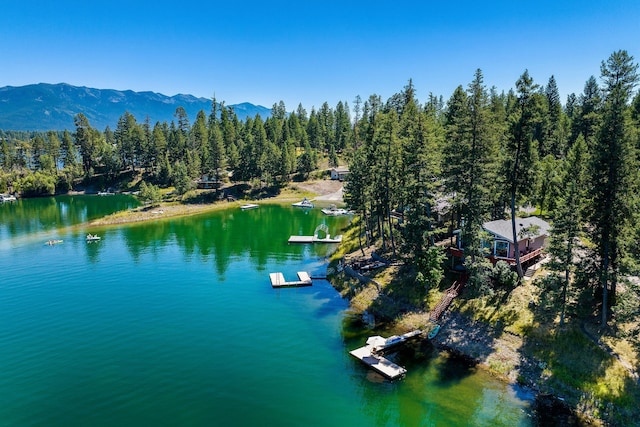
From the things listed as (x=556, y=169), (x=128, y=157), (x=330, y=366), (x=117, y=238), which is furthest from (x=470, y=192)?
(x=128, y=157)

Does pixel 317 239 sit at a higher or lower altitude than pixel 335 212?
lower

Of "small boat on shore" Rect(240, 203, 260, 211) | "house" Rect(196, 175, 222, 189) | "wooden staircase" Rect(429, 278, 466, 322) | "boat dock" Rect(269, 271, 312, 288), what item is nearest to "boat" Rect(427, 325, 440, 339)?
"wooden staircase" Rect(429, 278, 466, 322)

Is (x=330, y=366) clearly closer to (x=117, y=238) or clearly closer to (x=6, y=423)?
(x=6, y=423)

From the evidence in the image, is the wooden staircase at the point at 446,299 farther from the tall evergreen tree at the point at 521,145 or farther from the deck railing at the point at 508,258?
the tall evergreen tree at the point at 521,145

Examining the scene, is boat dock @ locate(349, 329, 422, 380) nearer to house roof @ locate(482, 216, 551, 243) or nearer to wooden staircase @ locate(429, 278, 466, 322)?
wooden staircase @ locate(429, 278, 466, 322)

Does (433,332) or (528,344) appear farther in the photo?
(433,332)

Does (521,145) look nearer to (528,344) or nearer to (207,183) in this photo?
(528,344)

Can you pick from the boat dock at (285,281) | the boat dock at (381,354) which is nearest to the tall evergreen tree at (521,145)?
the boat dock at (381,354)

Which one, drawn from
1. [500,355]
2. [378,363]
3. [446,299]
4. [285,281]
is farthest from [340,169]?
[378,363]
